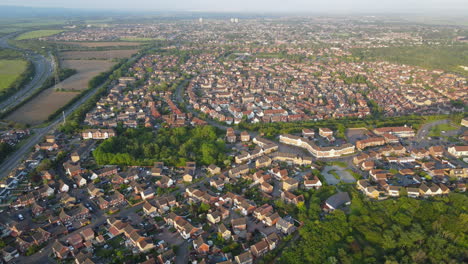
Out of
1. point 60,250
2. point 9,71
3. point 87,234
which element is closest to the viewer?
point 60,250

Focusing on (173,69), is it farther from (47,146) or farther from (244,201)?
(244,201)

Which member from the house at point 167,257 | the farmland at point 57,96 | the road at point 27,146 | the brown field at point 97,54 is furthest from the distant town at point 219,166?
the brown field at point 97,54

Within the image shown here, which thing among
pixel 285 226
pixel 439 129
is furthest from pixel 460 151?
pixel 285 226

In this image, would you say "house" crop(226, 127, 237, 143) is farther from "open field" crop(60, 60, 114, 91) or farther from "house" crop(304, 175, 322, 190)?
"open field" crop(60, 60, 114, 91)

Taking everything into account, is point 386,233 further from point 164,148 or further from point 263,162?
point 164,148

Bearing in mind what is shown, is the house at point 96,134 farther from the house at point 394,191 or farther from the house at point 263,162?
the house at point 394,191

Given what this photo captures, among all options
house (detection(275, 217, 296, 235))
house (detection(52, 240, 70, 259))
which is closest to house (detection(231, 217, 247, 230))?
house (detection(275, 217, 296, 235))

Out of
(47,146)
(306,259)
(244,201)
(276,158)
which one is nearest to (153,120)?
(47,146)
